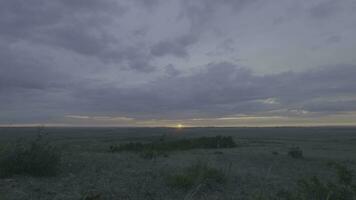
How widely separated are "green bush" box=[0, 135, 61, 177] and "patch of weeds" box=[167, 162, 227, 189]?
3.97 m

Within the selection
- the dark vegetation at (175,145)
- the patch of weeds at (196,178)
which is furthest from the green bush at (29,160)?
the dark vegetation at (175,145)

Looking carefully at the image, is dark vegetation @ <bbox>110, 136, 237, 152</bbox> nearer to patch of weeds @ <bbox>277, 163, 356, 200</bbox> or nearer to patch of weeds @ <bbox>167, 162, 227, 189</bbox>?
patch of weeds @ <bbox>167, 162, 227, 189</bbox>

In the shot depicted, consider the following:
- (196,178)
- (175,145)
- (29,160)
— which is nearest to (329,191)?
(196,178)

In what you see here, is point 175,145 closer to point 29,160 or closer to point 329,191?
point 29,160

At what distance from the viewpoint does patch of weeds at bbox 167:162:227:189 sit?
35.4ft

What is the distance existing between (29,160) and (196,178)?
543cm

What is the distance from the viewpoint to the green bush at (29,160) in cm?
1120

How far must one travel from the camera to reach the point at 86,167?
1386cm

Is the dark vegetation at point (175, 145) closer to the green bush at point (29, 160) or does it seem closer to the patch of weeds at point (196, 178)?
the patch of weeds at point (196, 178)

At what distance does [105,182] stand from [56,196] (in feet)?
7.56

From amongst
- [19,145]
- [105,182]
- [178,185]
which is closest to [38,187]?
[105,182]

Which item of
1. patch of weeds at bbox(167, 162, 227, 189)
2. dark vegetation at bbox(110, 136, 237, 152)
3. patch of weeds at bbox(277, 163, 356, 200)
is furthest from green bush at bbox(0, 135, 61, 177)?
dark vegetation at bbox(110, 136, 237, 152)

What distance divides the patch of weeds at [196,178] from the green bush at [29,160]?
3.97 m

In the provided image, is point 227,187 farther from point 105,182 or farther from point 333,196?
point 333,196
